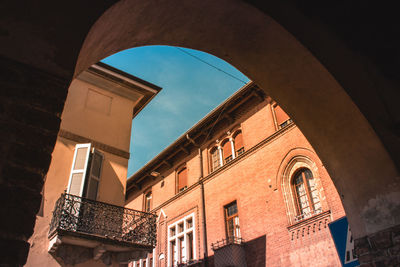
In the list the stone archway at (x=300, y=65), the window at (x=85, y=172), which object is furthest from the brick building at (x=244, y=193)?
the stone archway at (x=300, y=65)

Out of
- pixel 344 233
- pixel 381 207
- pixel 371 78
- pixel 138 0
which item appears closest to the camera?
pixel 138 0

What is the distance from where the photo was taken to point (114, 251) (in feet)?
33.6

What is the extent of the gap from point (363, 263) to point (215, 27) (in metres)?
3.40

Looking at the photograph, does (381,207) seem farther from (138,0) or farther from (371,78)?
(138,0)

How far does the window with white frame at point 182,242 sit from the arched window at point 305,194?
20.6 feet

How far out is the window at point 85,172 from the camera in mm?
9883

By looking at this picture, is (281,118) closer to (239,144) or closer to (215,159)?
(239,144)

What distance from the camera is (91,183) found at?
10.3 m

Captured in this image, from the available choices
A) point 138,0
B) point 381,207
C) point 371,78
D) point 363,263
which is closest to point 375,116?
point 371,78

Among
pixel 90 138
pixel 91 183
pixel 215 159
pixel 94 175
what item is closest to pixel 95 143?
pixel 90 138

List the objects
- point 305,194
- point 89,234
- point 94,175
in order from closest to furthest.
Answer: point 89,234 < point 94,175 < point 305,194

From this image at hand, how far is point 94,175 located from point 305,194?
318 inches

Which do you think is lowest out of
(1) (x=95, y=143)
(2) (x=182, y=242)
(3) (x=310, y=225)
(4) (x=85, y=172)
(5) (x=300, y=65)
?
(5) (x=300, y=65)

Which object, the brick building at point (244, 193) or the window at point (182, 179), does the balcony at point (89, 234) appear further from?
the window at point (182, 179)
